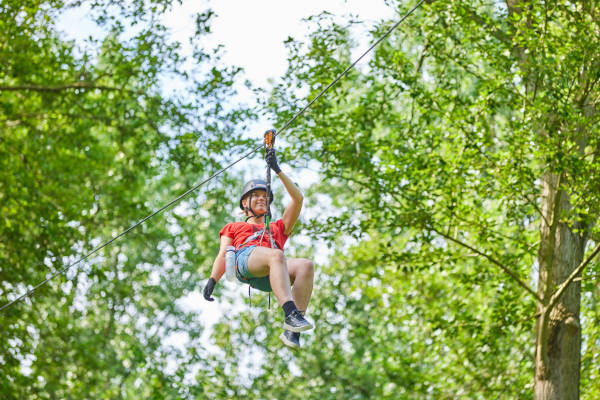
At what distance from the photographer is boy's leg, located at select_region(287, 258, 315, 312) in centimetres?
486

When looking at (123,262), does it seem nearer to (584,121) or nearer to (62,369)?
(62,369)

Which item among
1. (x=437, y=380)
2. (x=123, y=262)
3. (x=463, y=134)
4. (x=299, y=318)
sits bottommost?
(x=299, y=318)

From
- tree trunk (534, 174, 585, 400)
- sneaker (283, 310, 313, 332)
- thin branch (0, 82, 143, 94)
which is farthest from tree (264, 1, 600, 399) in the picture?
sneaker (283, 310, 313, 332)

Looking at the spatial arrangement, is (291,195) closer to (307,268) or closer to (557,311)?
(307,268)

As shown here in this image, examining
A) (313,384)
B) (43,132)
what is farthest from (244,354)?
(43,132)

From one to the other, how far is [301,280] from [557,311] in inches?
187

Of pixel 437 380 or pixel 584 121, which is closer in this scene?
pixel 584 121

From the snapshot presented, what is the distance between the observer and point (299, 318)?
4.50m

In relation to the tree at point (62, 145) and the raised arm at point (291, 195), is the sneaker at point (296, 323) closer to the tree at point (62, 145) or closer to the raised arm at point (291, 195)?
the raised arm at point (291, 195)

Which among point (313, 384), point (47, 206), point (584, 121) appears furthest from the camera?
point (313, 384)

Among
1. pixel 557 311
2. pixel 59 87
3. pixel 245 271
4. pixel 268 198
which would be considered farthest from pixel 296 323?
pixel 59 87

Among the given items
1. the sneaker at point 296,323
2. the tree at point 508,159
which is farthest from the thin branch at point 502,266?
the sneaker at point 296,323

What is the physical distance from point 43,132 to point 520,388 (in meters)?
8.44

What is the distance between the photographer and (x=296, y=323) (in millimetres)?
4469
